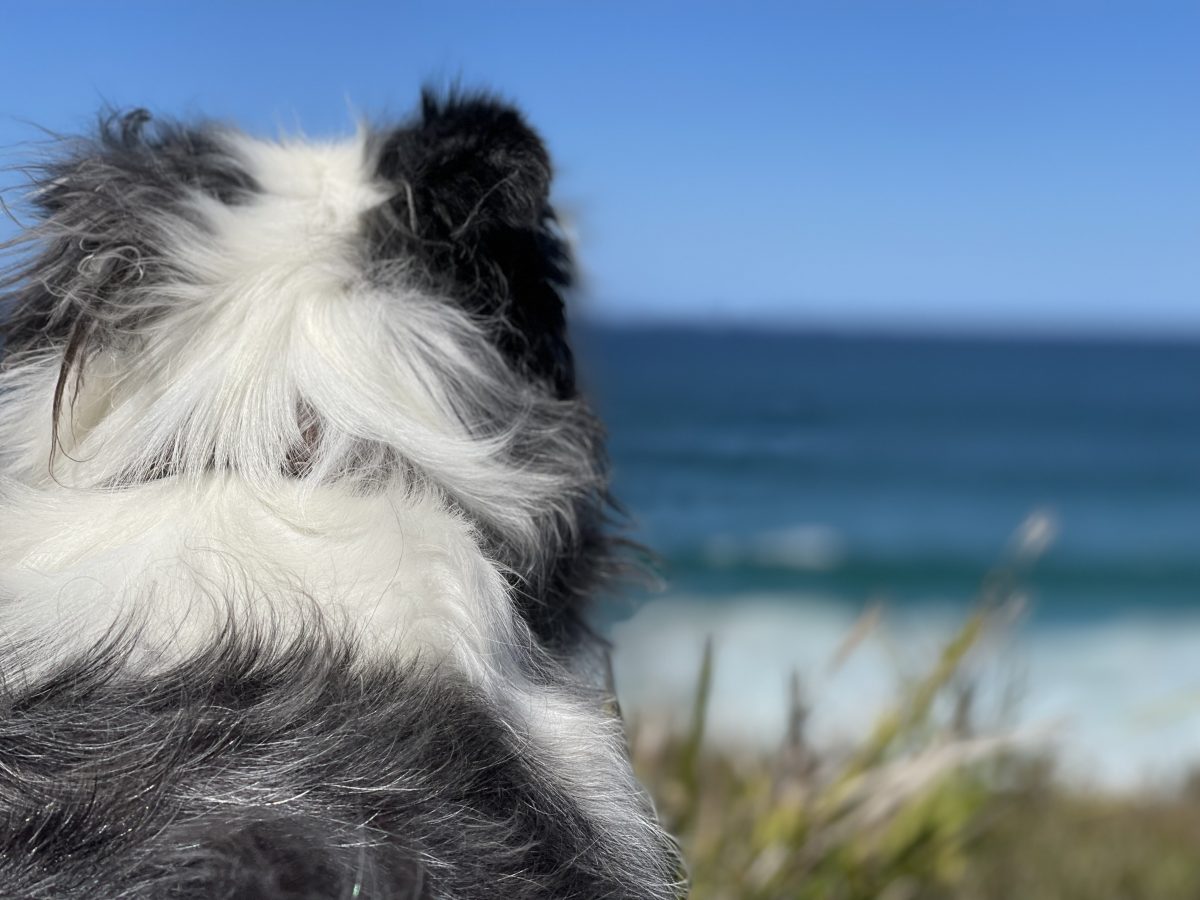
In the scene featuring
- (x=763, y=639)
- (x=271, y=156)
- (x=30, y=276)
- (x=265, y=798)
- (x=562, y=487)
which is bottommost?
(x=763, y=639)

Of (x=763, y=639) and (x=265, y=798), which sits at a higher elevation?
(x=265, y=798)

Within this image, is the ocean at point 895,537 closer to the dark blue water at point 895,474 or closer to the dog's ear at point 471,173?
the dark blue water at point 895,474

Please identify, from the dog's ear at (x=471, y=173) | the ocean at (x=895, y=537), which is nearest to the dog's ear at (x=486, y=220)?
the dog's ear at (x=471, y=173)

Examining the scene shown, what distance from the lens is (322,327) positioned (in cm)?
146

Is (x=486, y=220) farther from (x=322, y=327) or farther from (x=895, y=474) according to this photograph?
(x=895, y=474)

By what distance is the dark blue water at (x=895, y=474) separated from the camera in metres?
13.6

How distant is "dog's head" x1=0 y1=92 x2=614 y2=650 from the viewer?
4.59 ft

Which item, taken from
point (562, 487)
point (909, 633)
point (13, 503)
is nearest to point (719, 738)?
point (909, 633)

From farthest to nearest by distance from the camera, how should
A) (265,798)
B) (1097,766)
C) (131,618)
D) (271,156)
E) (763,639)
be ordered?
(763,639) < (1097,766) < (271,156) < (131,618) < (265,798)

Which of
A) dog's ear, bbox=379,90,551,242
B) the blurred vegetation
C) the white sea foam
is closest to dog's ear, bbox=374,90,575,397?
dog's ear, bbox=379,90,551,242

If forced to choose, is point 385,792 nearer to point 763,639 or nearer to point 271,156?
point 271,156

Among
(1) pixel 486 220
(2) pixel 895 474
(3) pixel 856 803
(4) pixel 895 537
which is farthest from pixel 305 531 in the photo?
(2) pixel 895 474

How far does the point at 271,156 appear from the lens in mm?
1707

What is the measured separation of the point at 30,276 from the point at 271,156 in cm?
39
